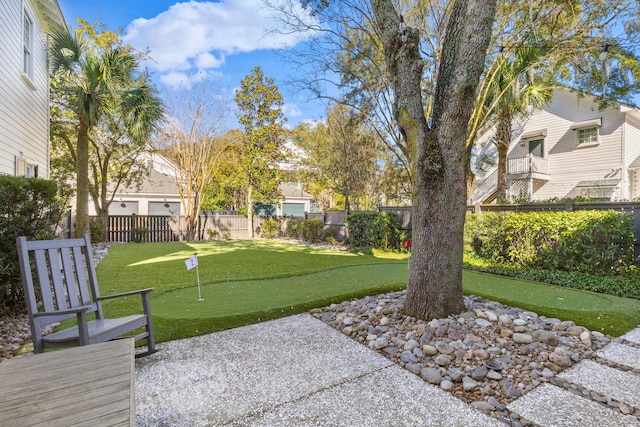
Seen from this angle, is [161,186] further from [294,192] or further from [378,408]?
[378,408]

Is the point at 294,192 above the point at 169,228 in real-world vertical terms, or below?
above

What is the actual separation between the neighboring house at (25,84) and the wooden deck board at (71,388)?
19.2ft

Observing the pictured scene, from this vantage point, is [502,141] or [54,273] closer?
[54,273]

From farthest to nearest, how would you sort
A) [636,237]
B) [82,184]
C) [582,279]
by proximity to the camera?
[82,184] < [582,279] < [636,237]

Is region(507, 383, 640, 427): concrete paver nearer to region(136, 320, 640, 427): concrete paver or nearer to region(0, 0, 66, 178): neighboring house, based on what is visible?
region(136, 320, 640, 427): concrete paver

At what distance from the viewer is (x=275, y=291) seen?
4.81 meters

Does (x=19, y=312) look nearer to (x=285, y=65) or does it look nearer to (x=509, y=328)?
(x=285, y=65)

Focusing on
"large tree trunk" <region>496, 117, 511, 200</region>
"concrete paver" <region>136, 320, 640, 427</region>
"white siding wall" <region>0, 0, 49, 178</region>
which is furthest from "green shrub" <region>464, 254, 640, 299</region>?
"white siding wall" <region>0, 0, 49, 178</region>

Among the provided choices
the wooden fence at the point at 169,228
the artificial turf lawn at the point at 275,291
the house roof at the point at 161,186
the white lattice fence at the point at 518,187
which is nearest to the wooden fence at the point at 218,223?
the wooden fence at the point at 169,228

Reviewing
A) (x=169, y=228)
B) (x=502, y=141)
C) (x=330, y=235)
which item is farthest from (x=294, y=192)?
(x=502, y=141)

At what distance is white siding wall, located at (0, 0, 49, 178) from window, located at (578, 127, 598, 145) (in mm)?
17974

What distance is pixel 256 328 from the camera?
3.32 meters

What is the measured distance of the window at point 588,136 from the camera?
12.9 m

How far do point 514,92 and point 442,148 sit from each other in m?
5.93
